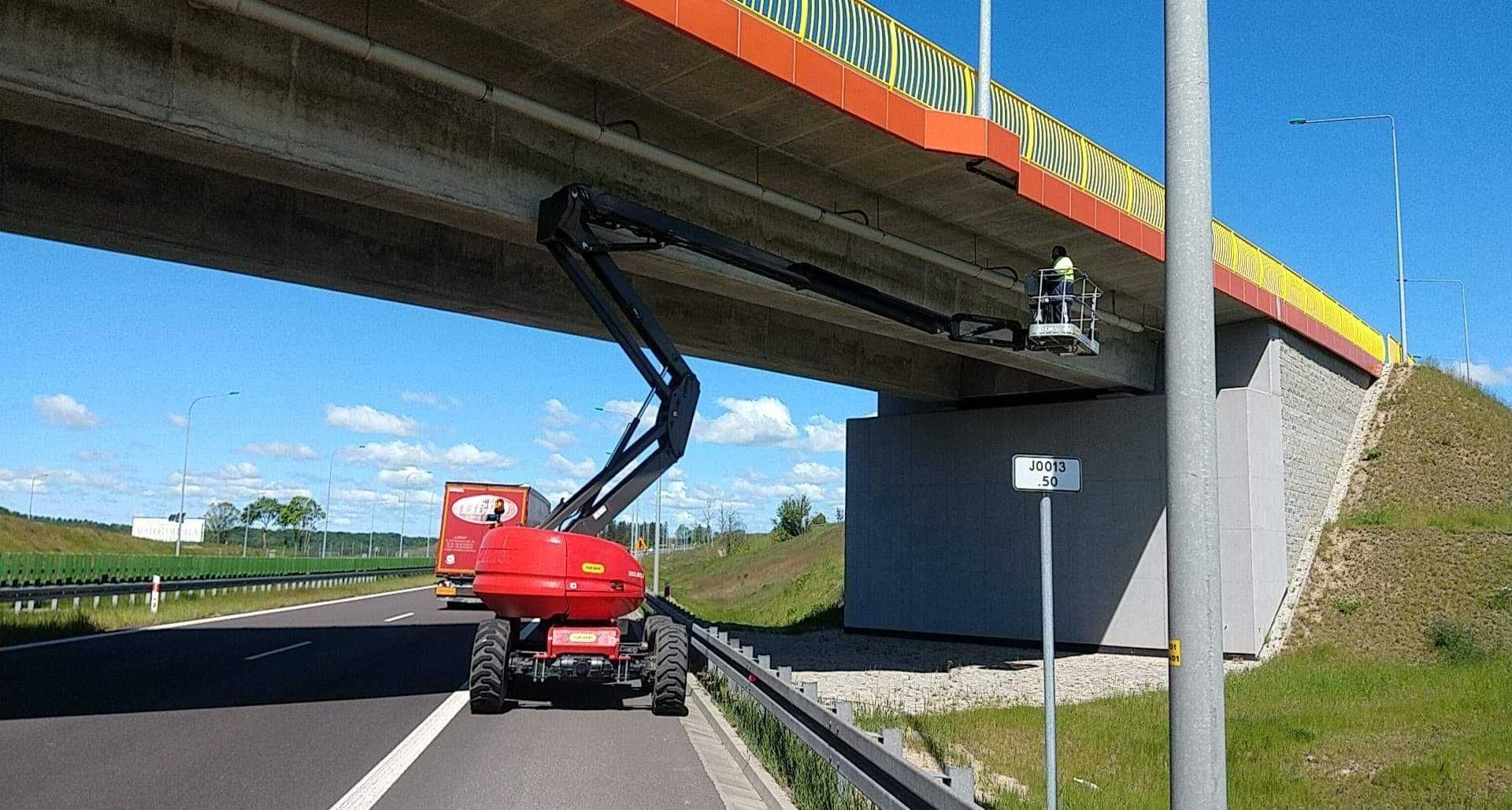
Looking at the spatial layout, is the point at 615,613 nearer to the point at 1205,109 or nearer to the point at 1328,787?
→ the point at 1328,787

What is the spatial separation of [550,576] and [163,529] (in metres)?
98.8

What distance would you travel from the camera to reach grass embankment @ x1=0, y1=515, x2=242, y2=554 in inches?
2352

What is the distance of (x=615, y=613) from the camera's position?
11992 millimetres

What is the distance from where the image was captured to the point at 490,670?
36.9 ft

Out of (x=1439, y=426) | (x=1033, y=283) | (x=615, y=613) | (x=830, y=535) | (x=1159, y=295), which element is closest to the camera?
(x=615, y=613)

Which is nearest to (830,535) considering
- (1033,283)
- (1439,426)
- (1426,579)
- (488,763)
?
(1439,426)

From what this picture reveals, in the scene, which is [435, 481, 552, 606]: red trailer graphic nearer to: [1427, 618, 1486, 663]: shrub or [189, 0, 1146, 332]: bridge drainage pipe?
[189, 0, 1146, 332]: bridge drainage pipe

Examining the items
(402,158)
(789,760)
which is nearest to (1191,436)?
(789,760)

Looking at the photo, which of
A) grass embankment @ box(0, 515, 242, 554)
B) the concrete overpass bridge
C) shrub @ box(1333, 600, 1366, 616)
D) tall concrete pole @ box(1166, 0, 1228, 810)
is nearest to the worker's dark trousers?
the concrete overpass bridge

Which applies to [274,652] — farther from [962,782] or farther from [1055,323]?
A: [962,782]

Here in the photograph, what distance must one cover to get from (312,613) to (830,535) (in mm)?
37654

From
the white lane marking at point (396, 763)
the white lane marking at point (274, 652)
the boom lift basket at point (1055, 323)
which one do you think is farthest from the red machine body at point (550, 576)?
the white lane marking at point (274, 652)

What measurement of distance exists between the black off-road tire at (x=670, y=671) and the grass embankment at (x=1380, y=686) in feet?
7.33

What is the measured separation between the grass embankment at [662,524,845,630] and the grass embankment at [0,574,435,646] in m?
13.6
